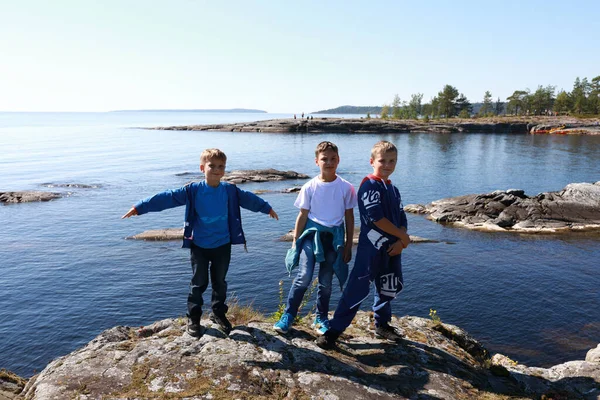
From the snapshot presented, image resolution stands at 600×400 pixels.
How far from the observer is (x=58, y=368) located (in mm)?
5363

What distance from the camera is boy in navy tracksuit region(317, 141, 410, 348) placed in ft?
19.2

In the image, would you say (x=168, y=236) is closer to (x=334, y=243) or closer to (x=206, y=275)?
(x=206, y=275)

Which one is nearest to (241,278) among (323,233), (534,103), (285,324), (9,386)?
(9,386)

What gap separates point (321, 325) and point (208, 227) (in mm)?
2291

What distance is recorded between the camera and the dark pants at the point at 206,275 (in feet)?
20.5

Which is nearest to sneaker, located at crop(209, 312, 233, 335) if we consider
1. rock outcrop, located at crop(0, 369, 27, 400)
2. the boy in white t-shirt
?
the boy in white t-shirt

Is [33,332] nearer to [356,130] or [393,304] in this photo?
[393,304]

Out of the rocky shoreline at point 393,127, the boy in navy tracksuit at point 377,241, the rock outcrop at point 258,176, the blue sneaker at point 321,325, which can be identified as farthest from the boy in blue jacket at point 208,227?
A: the rocky shoreline at point 393,127

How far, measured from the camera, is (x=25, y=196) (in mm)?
32969

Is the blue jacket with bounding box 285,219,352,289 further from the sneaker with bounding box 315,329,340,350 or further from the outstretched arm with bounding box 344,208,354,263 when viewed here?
the sneaker with bounding box 315,329,340,350

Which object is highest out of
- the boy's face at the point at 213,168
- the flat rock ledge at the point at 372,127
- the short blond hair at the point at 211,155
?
the flat rock ledge at the point at 372,127

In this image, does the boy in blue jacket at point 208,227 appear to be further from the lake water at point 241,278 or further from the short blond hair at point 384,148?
the lake water at point 241,278

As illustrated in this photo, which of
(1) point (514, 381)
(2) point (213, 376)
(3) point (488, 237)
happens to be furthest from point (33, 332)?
(3) point (488, 237)

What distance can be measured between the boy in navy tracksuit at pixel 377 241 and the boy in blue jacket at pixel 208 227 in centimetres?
180
